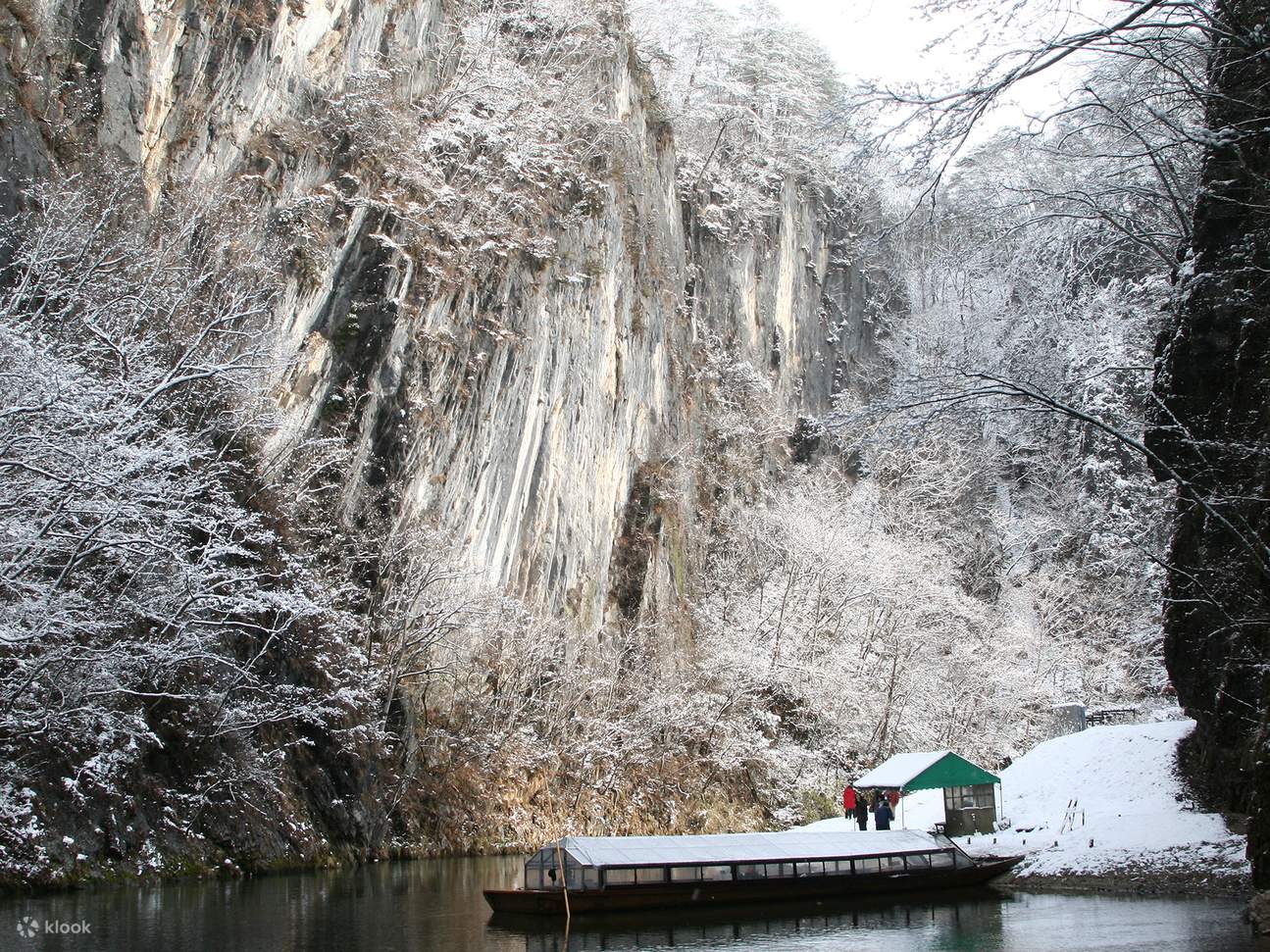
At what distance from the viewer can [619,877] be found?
1783 centimetres

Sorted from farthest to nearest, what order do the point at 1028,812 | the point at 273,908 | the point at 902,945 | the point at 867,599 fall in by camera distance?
the point at 867,599
the point at 1028,812
the point at 273,908
the point at 902,945

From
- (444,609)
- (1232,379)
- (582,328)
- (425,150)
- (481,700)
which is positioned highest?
(425,150)

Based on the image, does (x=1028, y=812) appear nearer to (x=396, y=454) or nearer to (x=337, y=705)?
(x=337, y=705)

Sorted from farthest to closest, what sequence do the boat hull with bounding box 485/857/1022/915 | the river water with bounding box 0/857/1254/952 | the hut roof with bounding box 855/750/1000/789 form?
the hut roof with bounding box 855/750/1000/789 → the boat hull with bounding box 485/857/1022/915 → the river water with bounding box 0/857/1254/952

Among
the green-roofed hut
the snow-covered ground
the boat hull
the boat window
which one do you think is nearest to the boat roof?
the boat window

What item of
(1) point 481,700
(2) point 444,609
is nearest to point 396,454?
(2) point 444,609

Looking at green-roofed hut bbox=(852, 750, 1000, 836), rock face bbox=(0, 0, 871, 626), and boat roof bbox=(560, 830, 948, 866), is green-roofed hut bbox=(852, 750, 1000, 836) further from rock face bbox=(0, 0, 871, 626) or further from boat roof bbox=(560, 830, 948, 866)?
rock face bbox=(0, 0, 871, 626)

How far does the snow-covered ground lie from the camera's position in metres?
17.9

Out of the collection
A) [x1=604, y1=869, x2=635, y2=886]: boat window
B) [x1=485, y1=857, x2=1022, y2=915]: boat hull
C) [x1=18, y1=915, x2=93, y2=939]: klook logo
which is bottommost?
[x1=485, y1=857, x2=1022, y2=915]: boat hull

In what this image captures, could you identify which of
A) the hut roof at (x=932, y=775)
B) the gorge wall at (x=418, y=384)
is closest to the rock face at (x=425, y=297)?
the gorge wall at (x=418, y=384)

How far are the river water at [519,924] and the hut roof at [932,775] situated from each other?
2992 mm

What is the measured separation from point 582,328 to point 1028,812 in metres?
21.2

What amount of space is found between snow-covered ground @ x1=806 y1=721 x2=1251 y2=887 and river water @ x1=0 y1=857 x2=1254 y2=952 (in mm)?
1041

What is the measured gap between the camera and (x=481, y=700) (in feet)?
97.5
